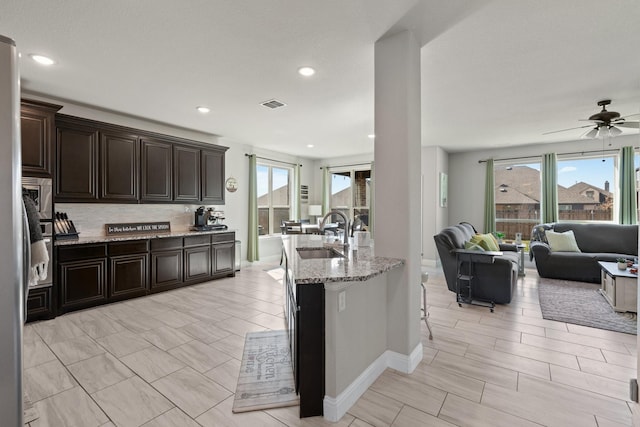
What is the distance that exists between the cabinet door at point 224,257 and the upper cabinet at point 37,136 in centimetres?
250

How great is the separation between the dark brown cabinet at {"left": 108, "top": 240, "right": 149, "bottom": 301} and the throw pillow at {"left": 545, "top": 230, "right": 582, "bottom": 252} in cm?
696

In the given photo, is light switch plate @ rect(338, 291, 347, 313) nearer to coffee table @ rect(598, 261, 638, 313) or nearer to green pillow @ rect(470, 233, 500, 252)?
green pillow @ rect(470, 233, 500, 252)

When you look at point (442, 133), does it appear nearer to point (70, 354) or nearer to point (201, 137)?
point (201, 137)

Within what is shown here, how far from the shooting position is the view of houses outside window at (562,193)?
6035 millimetres

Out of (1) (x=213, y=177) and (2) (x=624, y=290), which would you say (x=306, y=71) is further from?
(2) (x=624, y=290)

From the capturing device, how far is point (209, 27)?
89.8 inches

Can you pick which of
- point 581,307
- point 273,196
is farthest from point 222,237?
point 581,307

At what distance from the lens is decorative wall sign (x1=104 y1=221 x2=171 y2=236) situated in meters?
4.31

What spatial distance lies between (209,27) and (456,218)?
7.16 metres

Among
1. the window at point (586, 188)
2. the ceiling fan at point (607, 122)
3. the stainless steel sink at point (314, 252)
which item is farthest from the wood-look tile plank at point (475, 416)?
the window at point (586, 188)

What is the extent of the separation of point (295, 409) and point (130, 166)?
408cm

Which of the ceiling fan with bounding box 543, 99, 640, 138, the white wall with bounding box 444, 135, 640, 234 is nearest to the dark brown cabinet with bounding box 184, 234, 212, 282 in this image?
the ceiling fan with bounding box 543, 99, 640, 138

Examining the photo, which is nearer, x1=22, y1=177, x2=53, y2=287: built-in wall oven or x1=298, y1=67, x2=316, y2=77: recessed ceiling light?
x1=298, y1=67, x2=316, y2=77: recessed ceiling light

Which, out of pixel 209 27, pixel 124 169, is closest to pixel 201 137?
pixel 124 169
